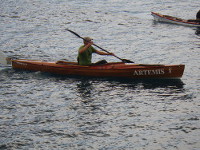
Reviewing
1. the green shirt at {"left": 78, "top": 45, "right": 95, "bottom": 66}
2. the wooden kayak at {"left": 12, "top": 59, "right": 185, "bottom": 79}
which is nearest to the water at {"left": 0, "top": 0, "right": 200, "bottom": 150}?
the wooden kayak at {"left": 12, "top": 59, "right": 185, "bottom": 79}

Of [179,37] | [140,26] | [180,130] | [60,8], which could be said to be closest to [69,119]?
[180,130]

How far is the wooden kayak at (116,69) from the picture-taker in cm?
1917

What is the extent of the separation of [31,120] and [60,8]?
3221cm

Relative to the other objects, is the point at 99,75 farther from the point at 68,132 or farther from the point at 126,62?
the point at 68,132

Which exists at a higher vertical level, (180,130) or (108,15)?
(108,15)

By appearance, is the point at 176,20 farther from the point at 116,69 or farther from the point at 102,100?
the point at 102,100

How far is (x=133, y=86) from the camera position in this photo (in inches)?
757

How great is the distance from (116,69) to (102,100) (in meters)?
2.63

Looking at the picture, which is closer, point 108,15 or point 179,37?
point 179,37

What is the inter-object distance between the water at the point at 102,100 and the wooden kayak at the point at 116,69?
0.34 m

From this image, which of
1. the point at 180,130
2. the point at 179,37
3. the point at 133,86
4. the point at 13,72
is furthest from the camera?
the point at 179,37

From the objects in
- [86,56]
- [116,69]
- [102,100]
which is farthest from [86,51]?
[102,100]

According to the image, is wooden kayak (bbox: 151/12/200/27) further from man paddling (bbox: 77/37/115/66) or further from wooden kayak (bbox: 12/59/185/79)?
man paddling (bbox: 77/37/115/66)

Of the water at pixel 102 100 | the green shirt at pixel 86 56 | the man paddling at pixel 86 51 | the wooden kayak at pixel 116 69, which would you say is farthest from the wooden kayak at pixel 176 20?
the green shirt at pixel 86 56
